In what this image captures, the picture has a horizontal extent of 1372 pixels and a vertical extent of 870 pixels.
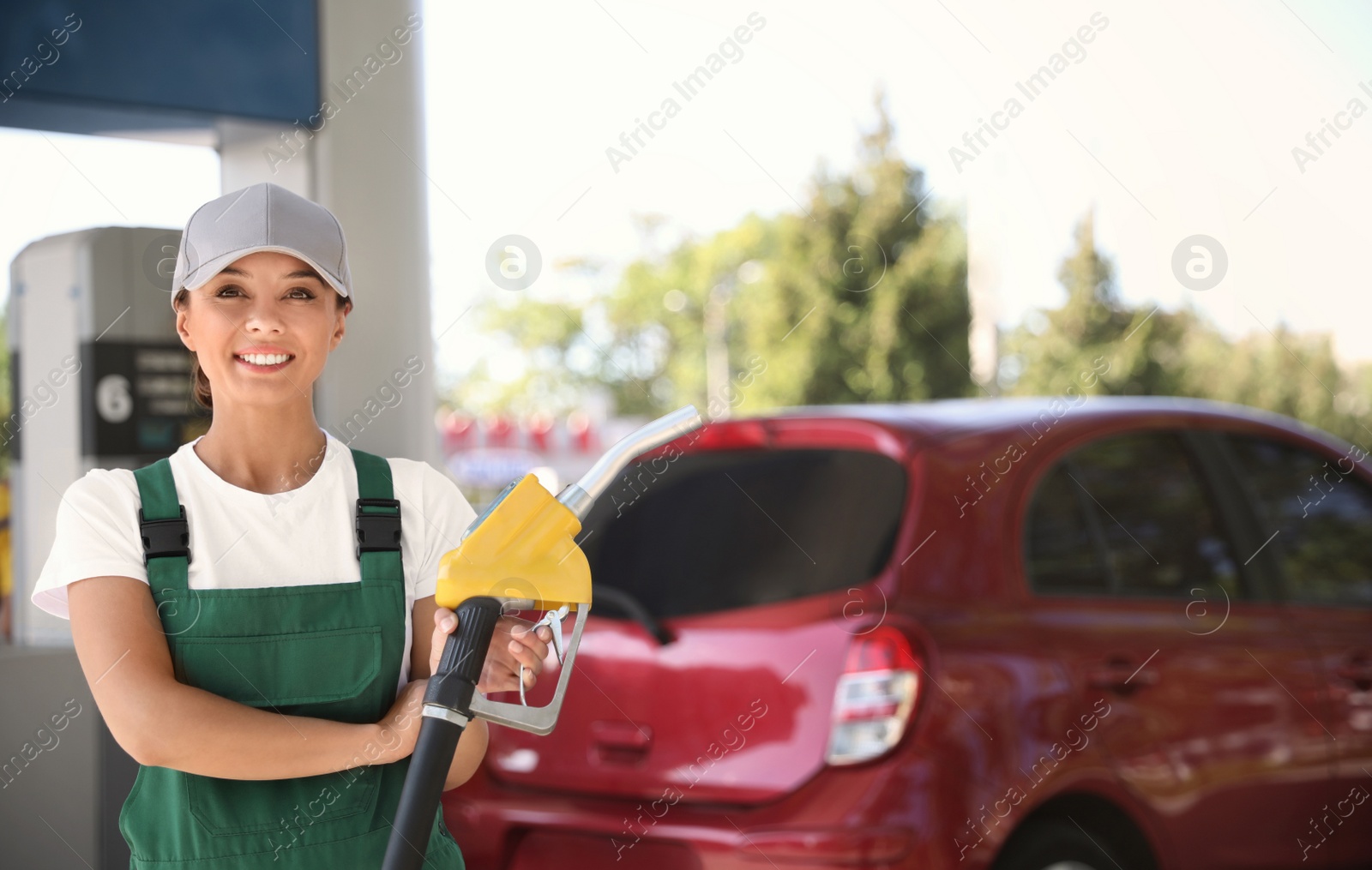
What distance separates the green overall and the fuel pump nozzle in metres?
0.22

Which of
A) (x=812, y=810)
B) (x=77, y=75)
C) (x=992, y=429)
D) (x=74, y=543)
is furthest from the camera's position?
(x=992, y=429)

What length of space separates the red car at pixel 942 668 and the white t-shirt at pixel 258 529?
138 centimetres

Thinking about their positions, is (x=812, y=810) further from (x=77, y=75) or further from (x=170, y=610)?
(x=77, y=75)

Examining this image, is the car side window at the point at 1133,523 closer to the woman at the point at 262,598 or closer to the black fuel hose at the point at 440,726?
the woman at the point at 262,598

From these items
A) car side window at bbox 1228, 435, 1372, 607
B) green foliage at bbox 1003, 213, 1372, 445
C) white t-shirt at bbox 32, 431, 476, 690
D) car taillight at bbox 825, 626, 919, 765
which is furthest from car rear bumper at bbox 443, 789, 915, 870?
green foliage at bbox 1003, 213, 1372, 445

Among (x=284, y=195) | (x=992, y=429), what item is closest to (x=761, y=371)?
(x=992, y=429)

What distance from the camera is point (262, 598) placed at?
161 centimetres

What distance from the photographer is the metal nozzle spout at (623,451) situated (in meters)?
1.50

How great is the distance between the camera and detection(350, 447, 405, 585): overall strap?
1.67 meters

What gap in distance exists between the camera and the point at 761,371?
28.0 metres

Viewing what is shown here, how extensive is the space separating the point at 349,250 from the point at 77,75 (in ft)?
2.08

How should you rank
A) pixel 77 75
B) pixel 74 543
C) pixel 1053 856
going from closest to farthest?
pixel 74 543
pixel 77 75
pixel 1053 856
